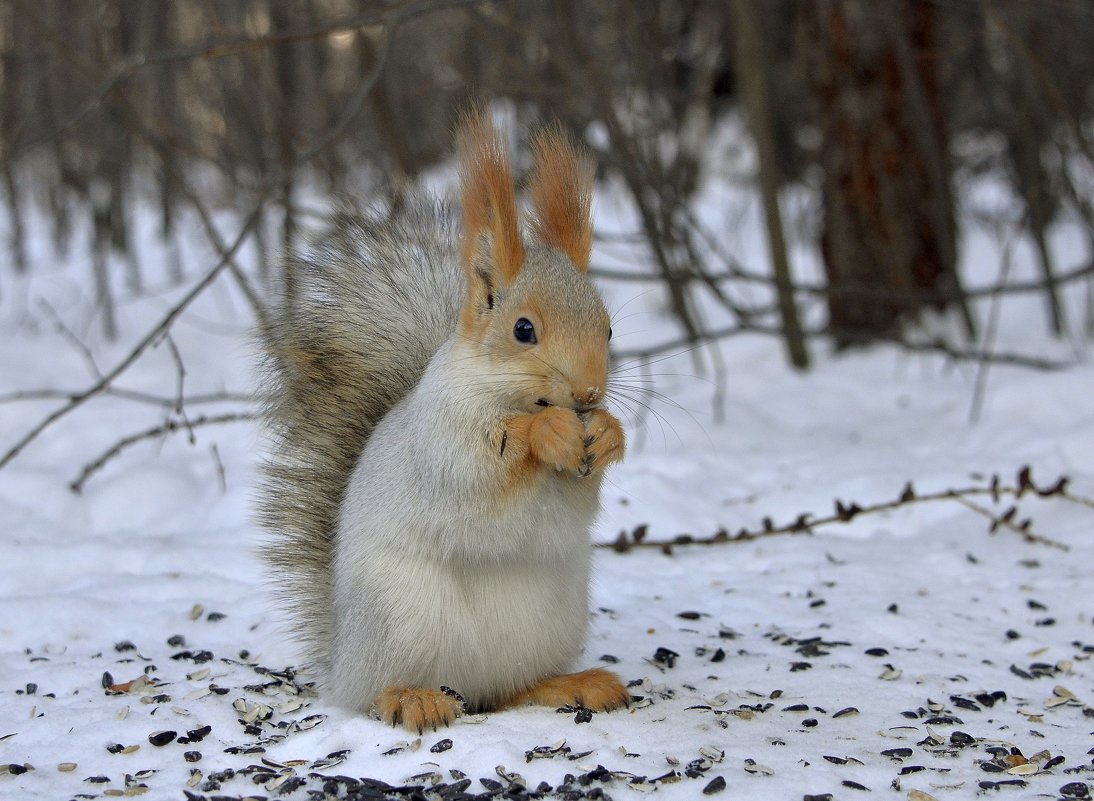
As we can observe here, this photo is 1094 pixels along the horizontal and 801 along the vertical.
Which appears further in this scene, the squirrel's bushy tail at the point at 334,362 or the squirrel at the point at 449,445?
the squirrel's bushy tail at the point at 334,362

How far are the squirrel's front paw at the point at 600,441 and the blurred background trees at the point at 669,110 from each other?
0.87 metres

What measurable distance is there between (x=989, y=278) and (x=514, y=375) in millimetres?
7011

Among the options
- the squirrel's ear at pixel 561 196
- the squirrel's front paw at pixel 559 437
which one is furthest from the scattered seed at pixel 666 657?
the squirrel's ear at pixel 561 196

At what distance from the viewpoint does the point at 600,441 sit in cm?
178

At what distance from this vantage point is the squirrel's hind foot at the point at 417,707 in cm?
186

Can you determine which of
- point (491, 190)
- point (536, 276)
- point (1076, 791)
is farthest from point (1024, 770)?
point (491, 190)

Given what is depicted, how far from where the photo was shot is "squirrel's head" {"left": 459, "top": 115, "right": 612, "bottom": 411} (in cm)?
174

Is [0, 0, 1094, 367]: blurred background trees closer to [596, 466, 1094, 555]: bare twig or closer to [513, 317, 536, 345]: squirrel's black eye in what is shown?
[513, 317, 536, 345]: squirrel's black eye

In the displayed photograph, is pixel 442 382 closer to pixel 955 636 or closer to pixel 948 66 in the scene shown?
pixel 955 636

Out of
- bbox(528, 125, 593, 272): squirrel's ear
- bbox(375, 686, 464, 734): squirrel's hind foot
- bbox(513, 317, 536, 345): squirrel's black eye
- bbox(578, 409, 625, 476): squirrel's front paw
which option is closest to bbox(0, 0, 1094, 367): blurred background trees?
bbox(528, 125, 593, 272): squirrel's ear

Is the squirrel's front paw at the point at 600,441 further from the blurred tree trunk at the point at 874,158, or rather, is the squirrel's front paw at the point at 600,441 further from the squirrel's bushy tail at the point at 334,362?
the blurred tree trunk at the point at 874,158

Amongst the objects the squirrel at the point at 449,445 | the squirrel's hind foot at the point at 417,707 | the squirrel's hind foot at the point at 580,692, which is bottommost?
the squirrel's hind foot at the point at 580,692

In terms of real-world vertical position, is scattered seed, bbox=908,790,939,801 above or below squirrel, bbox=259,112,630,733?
below

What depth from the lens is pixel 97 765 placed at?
5.91 ft
